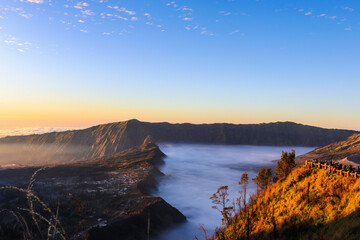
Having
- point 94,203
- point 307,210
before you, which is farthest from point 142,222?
point 307,210

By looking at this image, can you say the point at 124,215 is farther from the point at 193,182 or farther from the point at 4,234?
the point at 193,182

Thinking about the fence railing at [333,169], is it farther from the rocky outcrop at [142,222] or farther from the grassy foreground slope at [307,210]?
the rocky outcrop at [142,222]

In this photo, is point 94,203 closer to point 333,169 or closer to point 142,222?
point 142,222

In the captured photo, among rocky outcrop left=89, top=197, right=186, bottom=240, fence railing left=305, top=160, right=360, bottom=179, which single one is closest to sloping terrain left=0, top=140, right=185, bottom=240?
rocky outcrop left=89, top=197, right=186, bottom=240

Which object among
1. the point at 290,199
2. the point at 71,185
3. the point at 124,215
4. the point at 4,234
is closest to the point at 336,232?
the point at 290,199

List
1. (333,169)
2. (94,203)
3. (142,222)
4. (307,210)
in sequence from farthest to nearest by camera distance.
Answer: (94,203) → (142,222) → (333,169) → (307,210)

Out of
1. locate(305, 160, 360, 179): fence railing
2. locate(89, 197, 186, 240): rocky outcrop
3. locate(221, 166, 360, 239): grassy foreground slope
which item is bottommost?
locate(89, 197, 186, 240): rocky outcrop

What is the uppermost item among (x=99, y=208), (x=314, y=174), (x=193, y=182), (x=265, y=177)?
(x=314, y=174)

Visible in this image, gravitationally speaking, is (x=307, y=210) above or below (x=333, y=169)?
below

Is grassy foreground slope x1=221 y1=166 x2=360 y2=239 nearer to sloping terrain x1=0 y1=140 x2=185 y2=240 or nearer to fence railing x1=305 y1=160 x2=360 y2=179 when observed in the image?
fence railing x1=305 y1=160 x2=360 y2=179
